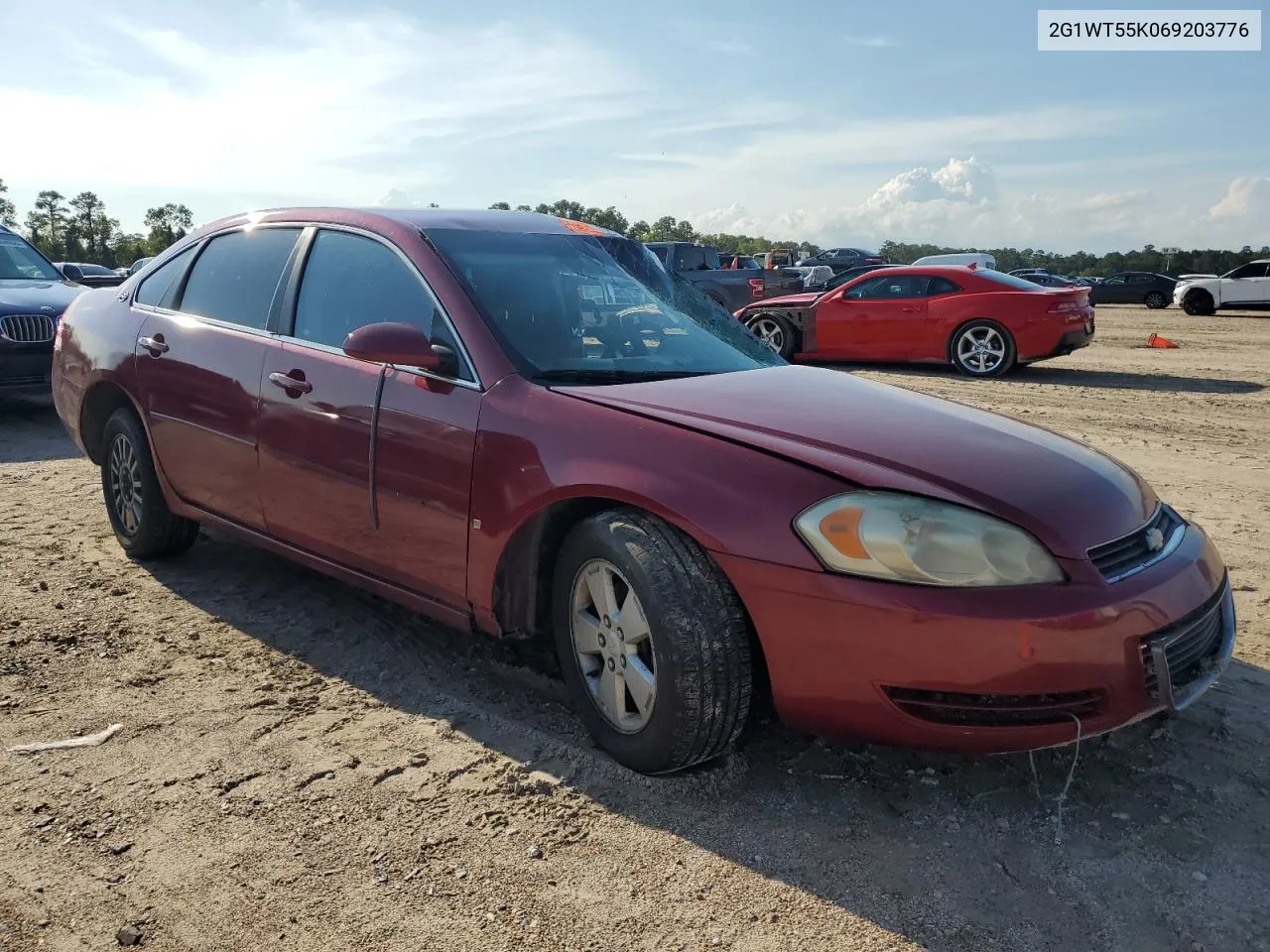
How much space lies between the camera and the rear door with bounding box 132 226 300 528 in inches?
154

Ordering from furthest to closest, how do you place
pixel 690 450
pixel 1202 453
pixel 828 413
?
pixel 1202 453, pixel 828 413, pixel 690 450

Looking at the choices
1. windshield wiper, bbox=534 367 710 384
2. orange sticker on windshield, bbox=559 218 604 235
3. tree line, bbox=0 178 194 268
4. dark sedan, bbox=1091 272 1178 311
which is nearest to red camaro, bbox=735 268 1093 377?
orange sticker on windshield, bbox=559 218 604 235

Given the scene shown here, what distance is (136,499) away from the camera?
4.68m

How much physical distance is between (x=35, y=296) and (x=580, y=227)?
23.9 ft

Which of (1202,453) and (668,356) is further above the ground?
(668,356)

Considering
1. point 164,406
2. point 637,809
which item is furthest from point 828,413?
point 164,406

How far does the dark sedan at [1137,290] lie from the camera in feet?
105

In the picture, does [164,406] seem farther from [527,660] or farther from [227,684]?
[527,660]

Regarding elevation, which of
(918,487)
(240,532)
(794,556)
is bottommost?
(240,532)

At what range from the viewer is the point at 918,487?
2.50 meters

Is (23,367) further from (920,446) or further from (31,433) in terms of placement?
(920,446)

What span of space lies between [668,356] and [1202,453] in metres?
5.77

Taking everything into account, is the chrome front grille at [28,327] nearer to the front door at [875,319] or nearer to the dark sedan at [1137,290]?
the front door at [875,319]

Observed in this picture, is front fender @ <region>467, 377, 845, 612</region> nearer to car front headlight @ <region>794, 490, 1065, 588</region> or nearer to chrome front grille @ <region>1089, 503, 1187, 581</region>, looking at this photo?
car front headlight @ <region>794, 490, 1065, 588</region>
